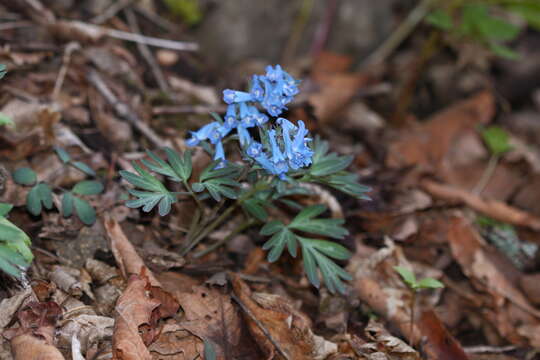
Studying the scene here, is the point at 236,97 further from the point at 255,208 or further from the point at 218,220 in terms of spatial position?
the point at 218,220

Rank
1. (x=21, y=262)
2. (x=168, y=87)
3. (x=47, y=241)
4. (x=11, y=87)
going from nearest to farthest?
(x=21, y=262)
(x=47, y=241)
(x=11, y=87)
(x=168, y=87)

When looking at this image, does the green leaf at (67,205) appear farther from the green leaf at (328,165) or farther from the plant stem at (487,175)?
the plant stem at (487,175)

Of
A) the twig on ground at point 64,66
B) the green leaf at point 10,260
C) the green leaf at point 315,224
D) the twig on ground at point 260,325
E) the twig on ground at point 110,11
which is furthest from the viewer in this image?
the twig on ground at point 110,11

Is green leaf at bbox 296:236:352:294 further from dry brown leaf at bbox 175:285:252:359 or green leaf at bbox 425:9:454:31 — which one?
green leaf at bbox 425:9:454:31

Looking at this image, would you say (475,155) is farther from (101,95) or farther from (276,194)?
(101,95)

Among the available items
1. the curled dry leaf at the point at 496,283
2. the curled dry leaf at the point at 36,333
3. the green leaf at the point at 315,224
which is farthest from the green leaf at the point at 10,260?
the curled dry leaf at the point at 496,283

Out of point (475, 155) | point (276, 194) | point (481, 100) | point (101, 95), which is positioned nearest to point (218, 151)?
point (276, 194)
